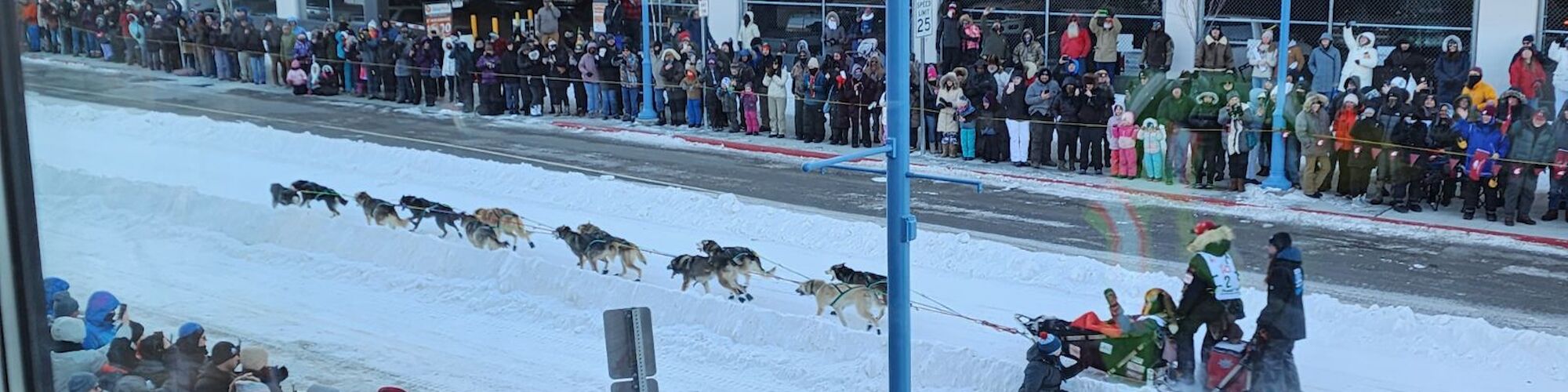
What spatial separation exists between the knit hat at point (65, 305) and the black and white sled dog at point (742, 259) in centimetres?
459

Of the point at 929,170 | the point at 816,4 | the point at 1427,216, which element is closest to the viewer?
the point at 1427,216

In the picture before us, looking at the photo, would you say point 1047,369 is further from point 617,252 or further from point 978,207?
point 978,207

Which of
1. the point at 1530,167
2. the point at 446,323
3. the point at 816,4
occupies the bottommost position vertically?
the point at 446,323

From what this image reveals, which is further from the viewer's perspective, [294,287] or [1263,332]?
[294,287]

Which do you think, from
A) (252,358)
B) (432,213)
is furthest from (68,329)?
(432,213)

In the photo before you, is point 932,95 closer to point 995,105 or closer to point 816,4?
point 995,105

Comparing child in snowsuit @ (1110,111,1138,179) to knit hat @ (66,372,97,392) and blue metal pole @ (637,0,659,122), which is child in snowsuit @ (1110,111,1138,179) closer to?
blue metal pole @ (637,0,659,122)

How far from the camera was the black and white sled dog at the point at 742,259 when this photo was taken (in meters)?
7.70

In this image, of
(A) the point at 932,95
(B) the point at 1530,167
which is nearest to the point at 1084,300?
(B) the point at 1530,167

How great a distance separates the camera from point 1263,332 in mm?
5805

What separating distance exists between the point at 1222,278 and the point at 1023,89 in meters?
5.06

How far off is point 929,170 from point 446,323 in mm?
4096

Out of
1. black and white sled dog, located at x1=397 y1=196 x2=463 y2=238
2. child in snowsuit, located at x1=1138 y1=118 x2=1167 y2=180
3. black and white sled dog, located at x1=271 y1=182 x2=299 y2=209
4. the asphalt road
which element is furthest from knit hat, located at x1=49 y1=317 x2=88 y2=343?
child in snowsuit, located at x1=1138 y1=118 x2=1167 y2=180

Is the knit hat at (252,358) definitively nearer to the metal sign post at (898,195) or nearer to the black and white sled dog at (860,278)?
the metal sign post at (898,195)
